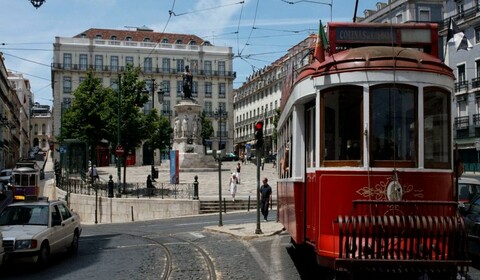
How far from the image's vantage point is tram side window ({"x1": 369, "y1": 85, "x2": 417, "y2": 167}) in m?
7.15

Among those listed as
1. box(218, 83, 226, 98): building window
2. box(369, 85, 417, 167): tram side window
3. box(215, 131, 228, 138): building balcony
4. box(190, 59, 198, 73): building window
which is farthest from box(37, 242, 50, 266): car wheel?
box(215, 131, 228, 138): building balcony

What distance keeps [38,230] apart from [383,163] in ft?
25.7

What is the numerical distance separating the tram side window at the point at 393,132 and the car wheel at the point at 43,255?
7.45 meters

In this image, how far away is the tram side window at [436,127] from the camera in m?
7.25

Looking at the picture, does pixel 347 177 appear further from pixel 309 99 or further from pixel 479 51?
pixel 479 51

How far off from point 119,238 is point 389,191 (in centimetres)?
1185

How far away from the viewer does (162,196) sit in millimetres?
30234

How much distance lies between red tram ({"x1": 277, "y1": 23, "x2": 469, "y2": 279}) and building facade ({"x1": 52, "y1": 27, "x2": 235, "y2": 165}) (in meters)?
72.0

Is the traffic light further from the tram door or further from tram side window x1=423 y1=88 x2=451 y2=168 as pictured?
tram side window x1=423 y1=88 x2=451 y2=168

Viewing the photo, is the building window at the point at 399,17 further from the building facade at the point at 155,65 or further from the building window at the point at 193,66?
the building window at the point at 193,66

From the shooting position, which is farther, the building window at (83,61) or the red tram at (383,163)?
the building window at (83,61)

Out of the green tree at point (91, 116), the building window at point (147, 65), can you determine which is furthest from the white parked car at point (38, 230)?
the building window at point (147, 65)

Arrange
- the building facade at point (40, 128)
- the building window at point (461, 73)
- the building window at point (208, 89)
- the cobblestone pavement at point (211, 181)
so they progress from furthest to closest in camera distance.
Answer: the building facade at point (40, 128) < the building window at point (208, 89) < the building window at point (461, 73) < the cobblestone pavement at point (211, 181)

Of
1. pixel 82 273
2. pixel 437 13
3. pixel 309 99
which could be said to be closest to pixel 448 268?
pixel 309 99
